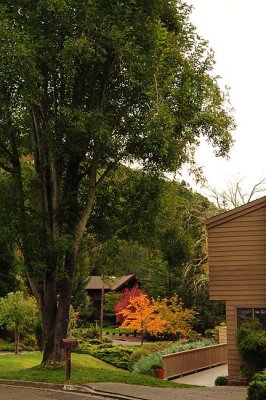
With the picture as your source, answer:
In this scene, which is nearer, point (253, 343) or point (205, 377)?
point (253, 343)

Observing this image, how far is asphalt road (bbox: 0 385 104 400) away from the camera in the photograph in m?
12.5

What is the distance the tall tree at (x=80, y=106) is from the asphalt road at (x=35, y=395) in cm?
360

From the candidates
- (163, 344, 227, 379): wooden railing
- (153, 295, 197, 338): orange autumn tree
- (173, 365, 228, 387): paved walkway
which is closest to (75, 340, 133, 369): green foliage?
(153, 295, 197, 338): orange autumn tree

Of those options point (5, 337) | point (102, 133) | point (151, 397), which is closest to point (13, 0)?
point (102, 133)

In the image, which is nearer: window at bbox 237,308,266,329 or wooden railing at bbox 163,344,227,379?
window at bbox 237,308,266,329

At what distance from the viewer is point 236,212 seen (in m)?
18.1

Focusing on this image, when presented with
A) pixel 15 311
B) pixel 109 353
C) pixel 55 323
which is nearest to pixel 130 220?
pixel 55 323

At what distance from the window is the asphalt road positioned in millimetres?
6878

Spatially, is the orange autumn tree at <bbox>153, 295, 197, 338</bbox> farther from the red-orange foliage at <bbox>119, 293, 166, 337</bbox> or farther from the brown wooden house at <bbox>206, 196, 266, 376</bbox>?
the brown wooden house at <bbox>206, 196, 266, 376</bbox>

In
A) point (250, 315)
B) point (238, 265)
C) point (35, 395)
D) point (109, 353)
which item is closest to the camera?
point (35, 395)

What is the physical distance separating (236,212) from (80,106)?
20.0 ft

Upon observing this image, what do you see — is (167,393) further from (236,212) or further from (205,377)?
(205,377)

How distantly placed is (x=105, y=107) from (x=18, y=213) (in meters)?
4.38

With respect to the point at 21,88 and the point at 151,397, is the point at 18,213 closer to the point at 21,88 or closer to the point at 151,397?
the point at 21,88
